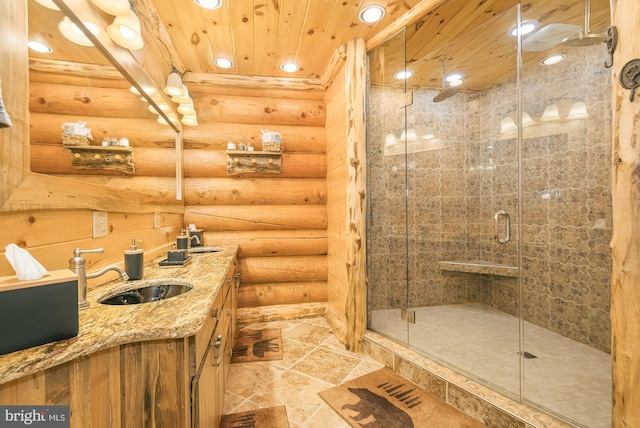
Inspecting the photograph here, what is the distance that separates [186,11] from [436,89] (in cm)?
276

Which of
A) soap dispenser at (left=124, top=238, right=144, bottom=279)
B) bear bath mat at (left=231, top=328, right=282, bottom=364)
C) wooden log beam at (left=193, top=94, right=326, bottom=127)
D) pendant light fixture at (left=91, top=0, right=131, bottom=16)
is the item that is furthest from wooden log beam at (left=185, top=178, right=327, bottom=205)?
pendant light fixture at (left=91, top=0, right=131, bottom=16)

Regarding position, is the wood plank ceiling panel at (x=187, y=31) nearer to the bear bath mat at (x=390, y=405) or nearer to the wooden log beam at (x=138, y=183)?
the wooden log beam at (x=138, y=183)

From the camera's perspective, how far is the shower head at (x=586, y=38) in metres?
2.29

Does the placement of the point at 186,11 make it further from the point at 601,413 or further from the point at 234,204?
the point at 601,413

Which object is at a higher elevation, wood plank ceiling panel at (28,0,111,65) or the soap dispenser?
wood plank ceiling panel at (28,0,111,65)

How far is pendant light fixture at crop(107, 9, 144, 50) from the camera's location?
1.57 m

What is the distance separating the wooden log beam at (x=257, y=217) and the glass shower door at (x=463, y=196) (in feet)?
4.06

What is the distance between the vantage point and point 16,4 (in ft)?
3.21

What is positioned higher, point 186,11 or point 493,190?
point 186,11

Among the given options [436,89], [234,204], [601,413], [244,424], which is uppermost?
[436,89]

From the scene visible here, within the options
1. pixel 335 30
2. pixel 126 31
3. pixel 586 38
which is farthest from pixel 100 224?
pixel 586 38

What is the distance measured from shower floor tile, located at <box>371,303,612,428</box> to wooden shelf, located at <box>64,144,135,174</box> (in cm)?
243

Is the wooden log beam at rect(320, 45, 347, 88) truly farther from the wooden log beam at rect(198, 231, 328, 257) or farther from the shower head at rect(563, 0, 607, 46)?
the shower head at rect(563, 0, 607, 46)

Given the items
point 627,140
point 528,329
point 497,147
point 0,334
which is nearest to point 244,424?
point 0,334
